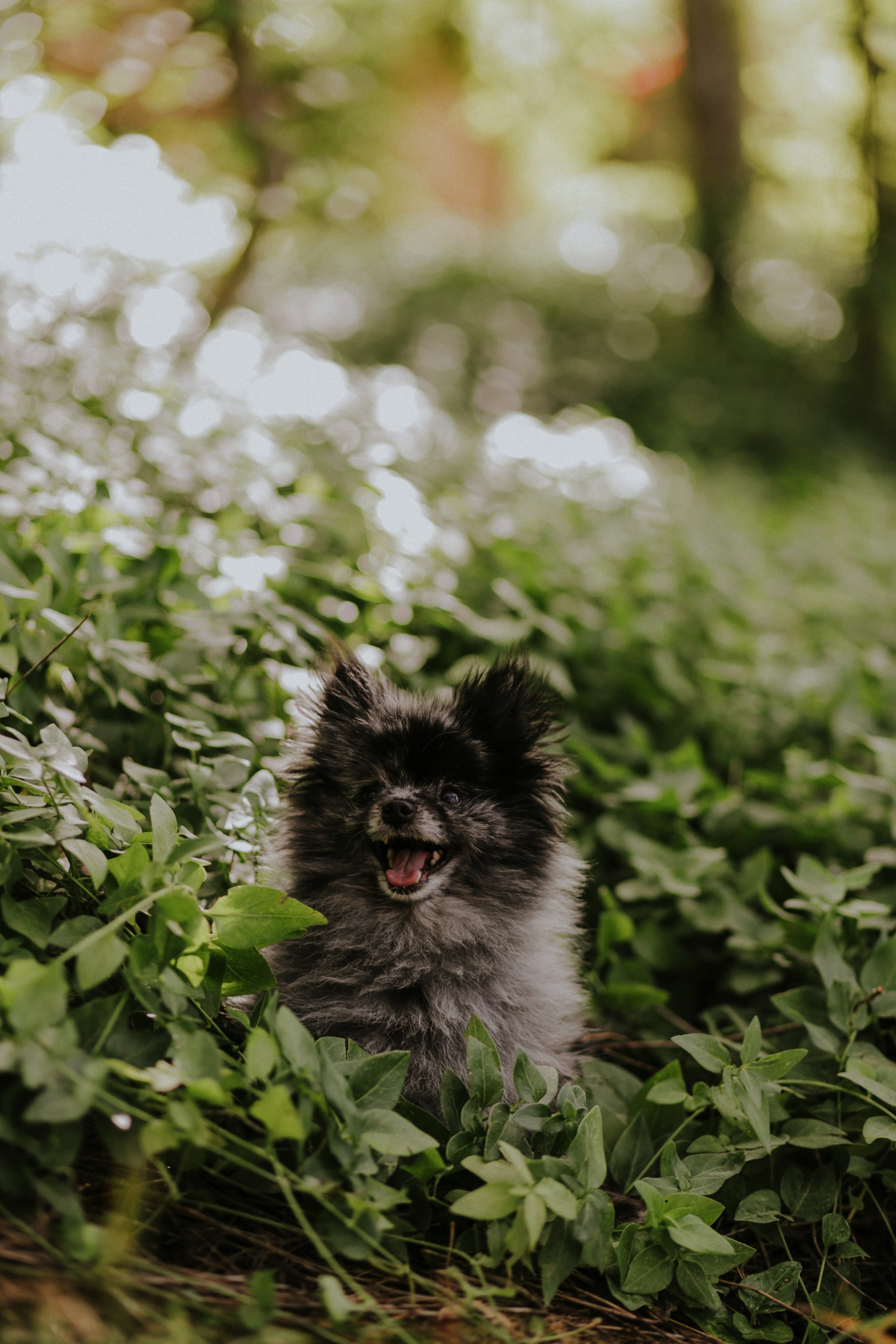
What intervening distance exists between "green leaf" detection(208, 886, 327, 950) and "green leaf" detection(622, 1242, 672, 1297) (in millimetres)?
835

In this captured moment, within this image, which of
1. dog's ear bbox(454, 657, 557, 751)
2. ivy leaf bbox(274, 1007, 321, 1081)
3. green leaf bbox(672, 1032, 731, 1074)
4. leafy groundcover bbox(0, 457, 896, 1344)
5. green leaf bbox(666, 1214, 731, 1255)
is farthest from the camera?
dog's ear bbox(454, 657, 557, 751)

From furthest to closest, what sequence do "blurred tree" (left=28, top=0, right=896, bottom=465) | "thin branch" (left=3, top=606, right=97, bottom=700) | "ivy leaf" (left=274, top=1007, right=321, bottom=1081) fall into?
"blurred tree" (left=28, top=0, right=896, bottom=465) → "thin branch" (left=3, top=606, right=97, bottom=700) → "ivy leaf" (left=274, top=1007, right=321, bottom=1081)

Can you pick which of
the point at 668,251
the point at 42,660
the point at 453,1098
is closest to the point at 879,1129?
the point at 453,1098

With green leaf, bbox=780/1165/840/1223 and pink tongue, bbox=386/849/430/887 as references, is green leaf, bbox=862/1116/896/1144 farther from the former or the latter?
pink tongue, bbox=386/849/430/887

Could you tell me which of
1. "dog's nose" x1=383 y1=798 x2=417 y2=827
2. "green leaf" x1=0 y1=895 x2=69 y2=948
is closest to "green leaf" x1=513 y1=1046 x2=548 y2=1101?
"dog's nose" x1=383 y1=798 x2=417 y2=827

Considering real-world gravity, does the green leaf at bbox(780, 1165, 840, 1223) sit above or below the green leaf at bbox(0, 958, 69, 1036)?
below

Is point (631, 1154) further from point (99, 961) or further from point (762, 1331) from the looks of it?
point (99, 961)

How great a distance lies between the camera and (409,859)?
2.12 metres

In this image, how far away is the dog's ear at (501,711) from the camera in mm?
2246

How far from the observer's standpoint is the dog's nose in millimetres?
2039

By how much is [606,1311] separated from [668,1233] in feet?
0.60

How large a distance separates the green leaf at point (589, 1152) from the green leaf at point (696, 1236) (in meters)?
0.15

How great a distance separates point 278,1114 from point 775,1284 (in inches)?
43.8

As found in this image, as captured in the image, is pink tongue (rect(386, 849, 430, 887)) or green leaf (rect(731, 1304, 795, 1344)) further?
pink tongue (rect(386, 849, 430, 887))
